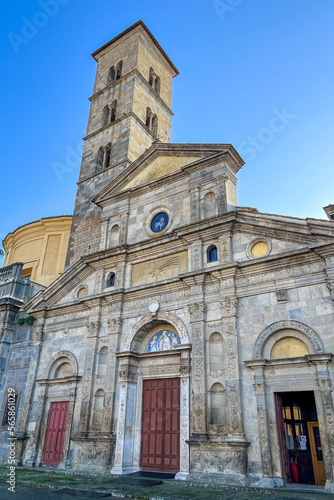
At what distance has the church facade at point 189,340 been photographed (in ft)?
37.9

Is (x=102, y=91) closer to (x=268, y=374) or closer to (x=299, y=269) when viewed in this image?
(x=299, y=269)

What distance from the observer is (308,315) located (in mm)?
11852

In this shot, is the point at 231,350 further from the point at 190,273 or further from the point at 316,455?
the point at 316,455

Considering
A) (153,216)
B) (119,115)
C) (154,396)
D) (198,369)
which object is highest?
(119,115)

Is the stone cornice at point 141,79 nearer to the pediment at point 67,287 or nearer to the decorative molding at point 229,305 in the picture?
the pediment at point 67,287

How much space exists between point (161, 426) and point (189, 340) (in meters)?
3.34

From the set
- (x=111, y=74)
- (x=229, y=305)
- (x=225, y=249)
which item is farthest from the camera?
(x=111, y=74)

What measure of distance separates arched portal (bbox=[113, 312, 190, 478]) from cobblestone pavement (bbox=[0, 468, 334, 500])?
176cm

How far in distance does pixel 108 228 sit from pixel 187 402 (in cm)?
912

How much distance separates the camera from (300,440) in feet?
42.3

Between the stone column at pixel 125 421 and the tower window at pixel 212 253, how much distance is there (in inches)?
204

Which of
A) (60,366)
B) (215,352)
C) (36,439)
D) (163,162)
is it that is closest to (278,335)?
(215,352)

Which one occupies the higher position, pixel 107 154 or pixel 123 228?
pixel 107 154

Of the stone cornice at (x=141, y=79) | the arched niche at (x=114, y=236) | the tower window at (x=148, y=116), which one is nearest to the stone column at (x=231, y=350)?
the arched niche at (x=114, y=236)
